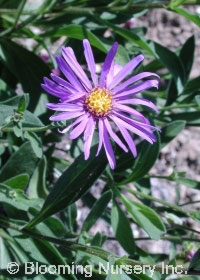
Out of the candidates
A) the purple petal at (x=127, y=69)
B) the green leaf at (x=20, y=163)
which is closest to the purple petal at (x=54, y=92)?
the purple petal at (x=127, y=69)

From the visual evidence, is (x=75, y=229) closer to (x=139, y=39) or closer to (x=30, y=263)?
(x=30, y=263)

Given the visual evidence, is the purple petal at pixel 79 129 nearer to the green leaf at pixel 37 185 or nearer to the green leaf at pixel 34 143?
the green leaf at pixel 34 143

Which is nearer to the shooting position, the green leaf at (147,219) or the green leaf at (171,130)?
the green leaf at (147,219)

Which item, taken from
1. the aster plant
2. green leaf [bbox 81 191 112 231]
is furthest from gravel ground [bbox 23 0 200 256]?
green leaf [bbox 81 191 112 231]

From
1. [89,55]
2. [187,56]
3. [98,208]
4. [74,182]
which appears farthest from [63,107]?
[187,56]

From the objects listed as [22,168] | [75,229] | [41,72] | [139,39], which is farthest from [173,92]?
[75,229]

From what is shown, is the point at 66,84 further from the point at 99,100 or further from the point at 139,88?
the point at 139,88
